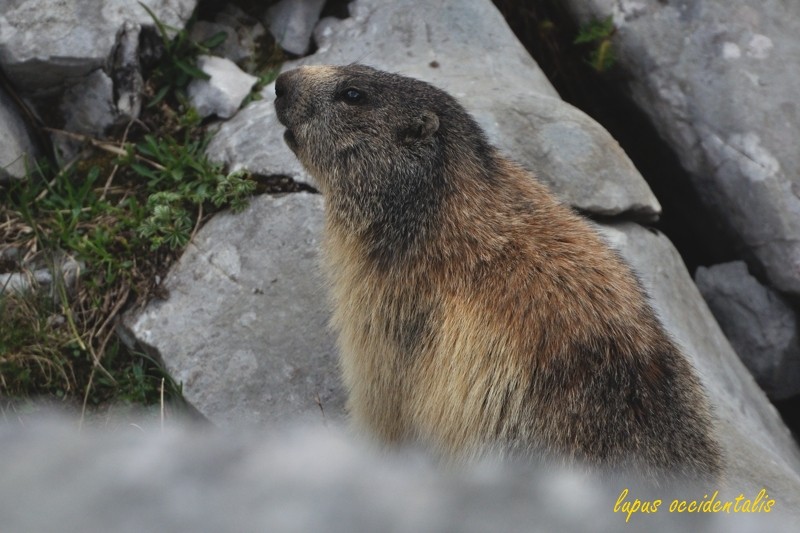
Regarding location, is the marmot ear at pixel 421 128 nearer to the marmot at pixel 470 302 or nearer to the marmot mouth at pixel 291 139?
the marmot at pixel 470 302

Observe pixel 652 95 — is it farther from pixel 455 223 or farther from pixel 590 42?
pixel 455 223

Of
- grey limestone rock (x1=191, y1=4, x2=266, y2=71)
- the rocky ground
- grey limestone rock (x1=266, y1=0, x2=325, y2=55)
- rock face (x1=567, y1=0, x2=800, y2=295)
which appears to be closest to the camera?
the rocky ground

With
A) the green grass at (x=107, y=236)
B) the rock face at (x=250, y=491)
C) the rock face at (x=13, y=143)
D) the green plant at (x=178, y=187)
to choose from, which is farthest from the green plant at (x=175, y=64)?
the rock face at (x=250, y=491)

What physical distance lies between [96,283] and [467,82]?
2.83 meters

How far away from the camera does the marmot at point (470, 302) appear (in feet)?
11.4

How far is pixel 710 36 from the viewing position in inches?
255

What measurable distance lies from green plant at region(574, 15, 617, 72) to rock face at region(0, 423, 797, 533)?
5947 mm

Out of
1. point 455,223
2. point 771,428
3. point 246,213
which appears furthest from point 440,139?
point 771,428

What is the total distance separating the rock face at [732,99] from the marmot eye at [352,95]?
300 centimetres

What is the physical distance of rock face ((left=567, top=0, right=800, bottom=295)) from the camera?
616 cm

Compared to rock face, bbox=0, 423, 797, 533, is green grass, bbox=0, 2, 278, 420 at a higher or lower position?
lower

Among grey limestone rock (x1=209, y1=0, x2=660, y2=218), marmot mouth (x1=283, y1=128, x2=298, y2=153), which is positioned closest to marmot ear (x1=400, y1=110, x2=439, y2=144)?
marmot mouth (x1=283, y1=128, x2=298, y2=153)

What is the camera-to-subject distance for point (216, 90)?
5961mm

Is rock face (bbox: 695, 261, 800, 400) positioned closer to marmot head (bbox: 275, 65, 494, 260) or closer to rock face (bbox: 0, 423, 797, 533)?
marmot head (bbox: 275, 65, 494, 260)
